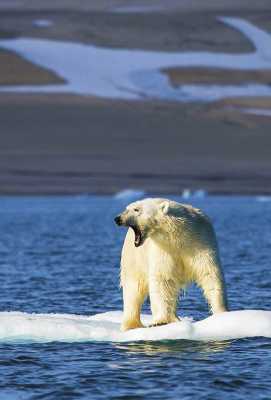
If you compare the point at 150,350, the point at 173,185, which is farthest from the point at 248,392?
the point at 173,185

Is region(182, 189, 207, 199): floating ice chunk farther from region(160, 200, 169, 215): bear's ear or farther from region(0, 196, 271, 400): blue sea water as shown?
region(160, 200, 169, 215): bear's ear

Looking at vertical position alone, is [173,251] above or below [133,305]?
above

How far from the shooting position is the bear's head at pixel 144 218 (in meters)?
18.0

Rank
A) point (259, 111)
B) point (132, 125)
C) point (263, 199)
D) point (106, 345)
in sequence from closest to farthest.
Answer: point (106, 345) < point (263, 199) < point (132, 125) < point (259, 111)

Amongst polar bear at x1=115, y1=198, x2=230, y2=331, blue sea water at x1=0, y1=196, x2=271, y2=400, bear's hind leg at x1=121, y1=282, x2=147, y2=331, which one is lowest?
blue sea water at x1=0, y1=196, x2=271, y2=400

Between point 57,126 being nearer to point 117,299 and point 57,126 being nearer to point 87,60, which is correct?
point 87,60

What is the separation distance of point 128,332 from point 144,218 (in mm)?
1531

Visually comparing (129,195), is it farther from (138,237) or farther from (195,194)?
(138,237)

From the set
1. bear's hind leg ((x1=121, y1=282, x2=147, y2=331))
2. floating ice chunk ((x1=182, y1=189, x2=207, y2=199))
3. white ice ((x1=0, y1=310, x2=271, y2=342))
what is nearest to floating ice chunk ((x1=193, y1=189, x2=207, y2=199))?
floating ice chunk ((x1=182, y1=189, x2=207, y2=199))

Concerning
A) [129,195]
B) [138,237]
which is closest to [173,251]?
[138,237]

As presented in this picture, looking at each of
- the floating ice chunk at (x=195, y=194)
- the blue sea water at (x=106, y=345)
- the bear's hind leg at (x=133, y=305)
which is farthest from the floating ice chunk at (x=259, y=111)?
the bear's hind leg at (x=133, y=305)

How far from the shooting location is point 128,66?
136 metres

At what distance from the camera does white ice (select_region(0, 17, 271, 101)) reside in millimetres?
129625

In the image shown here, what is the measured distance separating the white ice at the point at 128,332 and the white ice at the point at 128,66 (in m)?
110
